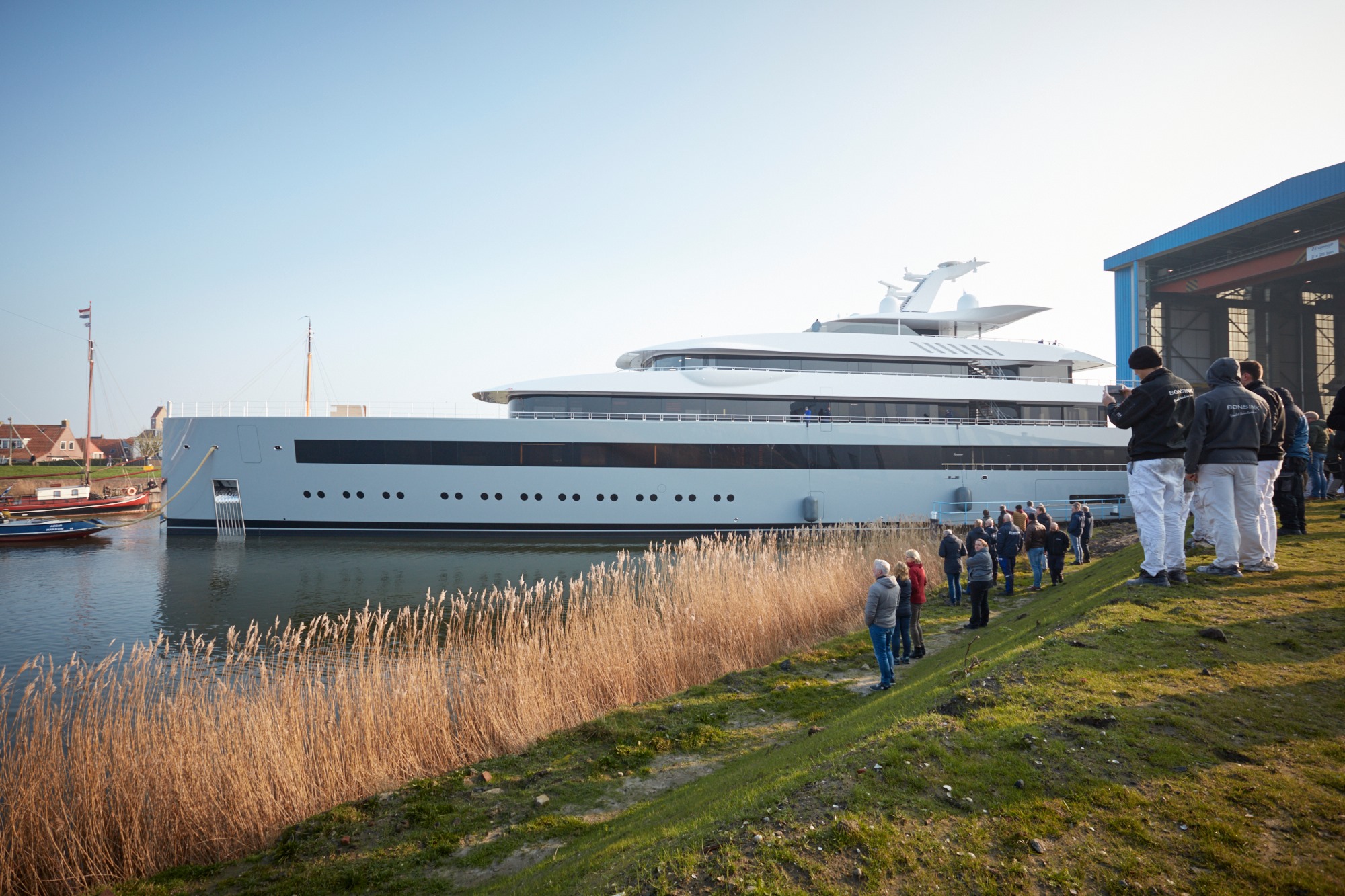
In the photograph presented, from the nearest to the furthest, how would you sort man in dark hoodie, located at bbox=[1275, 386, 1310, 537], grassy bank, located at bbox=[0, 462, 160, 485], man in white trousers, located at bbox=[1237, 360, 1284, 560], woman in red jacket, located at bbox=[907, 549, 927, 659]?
man in white trousers, located at bbox=[1237, 360, 1284, 560], man in dark hoodie, located at bbox=[1275, 386, 1310, 537], woman in red jacket, located at bbox=[907, 549, 927, 659], grassy bank, located at bbox=[0, 462, 160, 485]

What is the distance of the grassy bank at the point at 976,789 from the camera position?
91.5 inches


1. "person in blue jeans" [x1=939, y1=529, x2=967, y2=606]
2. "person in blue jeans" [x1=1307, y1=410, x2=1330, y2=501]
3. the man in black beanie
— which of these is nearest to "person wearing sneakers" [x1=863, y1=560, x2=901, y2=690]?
the man in black beanie

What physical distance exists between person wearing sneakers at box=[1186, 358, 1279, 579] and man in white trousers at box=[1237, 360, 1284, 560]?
0.35 meters

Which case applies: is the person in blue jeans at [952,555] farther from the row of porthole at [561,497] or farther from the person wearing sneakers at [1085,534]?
the row of porthole at [561,497]

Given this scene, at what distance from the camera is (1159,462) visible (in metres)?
4.82

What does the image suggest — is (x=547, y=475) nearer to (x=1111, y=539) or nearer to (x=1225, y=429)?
(x=1111, y=539)

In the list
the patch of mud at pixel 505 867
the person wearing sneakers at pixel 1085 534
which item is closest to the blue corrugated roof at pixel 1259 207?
the person wearing sneakers at pixel 1085 534

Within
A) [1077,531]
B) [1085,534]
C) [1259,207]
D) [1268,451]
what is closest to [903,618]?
[1268,451]

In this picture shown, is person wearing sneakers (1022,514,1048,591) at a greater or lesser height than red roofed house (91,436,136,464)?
lesser

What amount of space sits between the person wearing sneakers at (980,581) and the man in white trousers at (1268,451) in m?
2.54

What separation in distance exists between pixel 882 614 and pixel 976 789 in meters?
3.16

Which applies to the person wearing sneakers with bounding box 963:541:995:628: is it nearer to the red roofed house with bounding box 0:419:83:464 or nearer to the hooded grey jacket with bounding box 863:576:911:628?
the hooded grey jacket with bounding box 863:576:911:628

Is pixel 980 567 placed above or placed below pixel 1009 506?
above

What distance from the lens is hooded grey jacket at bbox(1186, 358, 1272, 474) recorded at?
4.92m
